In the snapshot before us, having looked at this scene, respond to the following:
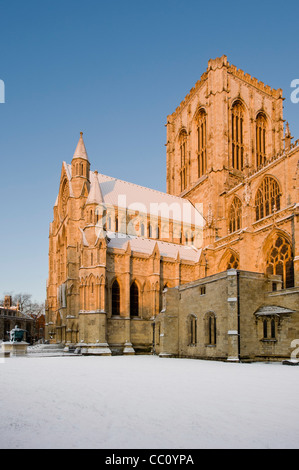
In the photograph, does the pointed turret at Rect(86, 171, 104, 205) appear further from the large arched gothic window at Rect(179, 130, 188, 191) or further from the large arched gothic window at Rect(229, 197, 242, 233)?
the large arched gothic window at Rect(179, 130, 188, 191)

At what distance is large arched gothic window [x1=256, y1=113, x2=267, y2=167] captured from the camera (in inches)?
2116

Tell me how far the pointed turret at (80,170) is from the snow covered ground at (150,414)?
29.1 m

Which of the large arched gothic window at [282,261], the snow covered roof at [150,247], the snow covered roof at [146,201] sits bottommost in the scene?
the large arched gothic window at [282,261]

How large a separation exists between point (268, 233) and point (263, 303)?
8607 millimetres

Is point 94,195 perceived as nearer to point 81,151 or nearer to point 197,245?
point 81,151

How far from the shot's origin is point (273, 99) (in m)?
56.1

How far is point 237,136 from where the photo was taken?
52156 millimetres

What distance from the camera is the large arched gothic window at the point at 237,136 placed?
5116 centimetres

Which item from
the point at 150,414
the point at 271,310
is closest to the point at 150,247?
the point at 271,310

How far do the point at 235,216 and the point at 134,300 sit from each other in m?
15.4

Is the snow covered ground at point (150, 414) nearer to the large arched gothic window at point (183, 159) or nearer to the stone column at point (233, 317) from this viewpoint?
the stone column at point (233, 317)

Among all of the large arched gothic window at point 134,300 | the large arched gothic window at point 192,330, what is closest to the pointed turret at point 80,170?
the large arched gothic window at point 134,300
